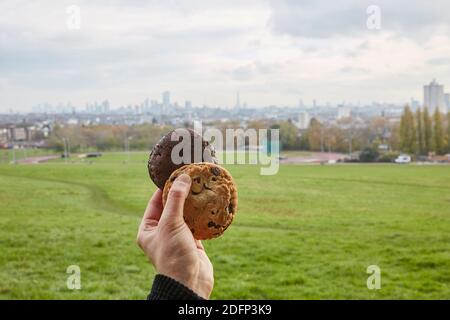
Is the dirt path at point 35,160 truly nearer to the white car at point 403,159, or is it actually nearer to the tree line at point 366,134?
the tree line at point 366,134

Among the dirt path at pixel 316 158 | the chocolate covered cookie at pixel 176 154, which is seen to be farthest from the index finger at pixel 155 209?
the dirt path at pixel 316 158

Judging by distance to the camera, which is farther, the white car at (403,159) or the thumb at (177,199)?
the white car at (403,159)

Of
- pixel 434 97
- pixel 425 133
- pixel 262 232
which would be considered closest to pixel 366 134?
pixel 425 133

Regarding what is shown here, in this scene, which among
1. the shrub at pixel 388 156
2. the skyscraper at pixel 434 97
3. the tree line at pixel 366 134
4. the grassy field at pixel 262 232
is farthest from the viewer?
the shrub at pixel 388 156

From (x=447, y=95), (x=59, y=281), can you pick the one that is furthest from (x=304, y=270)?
(x=447, y=95)

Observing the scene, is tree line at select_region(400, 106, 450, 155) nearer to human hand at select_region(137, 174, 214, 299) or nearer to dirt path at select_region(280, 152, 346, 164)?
dirt path at select_region(280, 152, 346, 164)

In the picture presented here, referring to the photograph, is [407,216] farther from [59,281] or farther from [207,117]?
[59,281]
